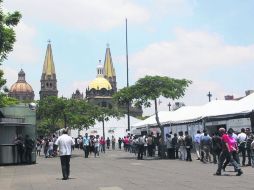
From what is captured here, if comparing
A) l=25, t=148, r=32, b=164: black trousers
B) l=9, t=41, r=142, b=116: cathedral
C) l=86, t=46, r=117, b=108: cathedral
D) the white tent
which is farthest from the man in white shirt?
l=86, t=46, r=117, b=108: cathedral

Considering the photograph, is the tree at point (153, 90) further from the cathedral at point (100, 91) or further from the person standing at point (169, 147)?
the cathedral at point (100, 91)

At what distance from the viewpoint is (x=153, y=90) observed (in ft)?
105

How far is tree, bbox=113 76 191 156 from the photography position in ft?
105

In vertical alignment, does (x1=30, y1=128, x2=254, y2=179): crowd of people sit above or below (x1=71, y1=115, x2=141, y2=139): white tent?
below

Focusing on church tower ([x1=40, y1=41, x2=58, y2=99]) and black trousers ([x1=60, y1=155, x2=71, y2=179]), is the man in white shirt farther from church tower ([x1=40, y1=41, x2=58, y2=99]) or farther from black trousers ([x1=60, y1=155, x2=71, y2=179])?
church tower ([x1=40, y1=41, x2=58, y2=99])

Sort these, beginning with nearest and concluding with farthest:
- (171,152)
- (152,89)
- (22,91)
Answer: (171,152), (152,89), (22,91)

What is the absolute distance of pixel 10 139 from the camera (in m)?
26.8

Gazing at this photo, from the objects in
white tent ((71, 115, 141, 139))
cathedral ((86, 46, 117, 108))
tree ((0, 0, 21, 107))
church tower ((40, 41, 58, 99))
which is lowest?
white tent ((71, 115, 141, 139))

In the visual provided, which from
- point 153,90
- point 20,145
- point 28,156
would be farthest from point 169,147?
point 20,145

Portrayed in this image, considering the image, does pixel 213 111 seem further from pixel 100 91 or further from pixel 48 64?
pixel 48 64

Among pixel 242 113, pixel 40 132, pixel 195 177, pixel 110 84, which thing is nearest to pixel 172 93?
pixel 242 113

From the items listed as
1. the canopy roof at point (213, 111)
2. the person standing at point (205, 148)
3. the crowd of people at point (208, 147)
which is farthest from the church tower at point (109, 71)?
the person standing at point (205, 148)

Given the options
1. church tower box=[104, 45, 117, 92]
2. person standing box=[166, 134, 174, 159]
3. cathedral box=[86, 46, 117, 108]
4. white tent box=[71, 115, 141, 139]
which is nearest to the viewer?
person standing box=[166, 134, 174, 159]

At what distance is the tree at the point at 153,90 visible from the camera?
1259 inches
